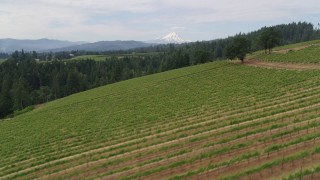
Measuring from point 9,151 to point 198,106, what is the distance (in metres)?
21.9

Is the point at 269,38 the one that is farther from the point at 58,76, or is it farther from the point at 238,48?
the point at 58,76

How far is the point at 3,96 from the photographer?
102062mm

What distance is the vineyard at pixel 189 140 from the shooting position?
16484mm

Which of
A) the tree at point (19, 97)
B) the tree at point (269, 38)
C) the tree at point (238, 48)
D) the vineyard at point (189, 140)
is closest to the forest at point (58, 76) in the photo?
the tree at point (19, 97)

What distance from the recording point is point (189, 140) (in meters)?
24.1

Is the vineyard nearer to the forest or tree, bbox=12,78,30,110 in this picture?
the forest

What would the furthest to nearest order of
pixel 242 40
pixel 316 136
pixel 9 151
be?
pixel 242 40
pixel 9 151
pixel 316 136

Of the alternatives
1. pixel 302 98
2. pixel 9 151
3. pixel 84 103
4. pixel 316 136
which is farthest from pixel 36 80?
pixel 316 136

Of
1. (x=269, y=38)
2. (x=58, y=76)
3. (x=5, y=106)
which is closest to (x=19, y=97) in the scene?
(x=5, y=106)

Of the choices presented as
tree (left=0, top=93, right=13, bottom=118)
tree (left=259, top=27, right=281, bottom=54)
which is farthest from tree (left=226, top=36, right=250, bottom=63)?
tree (left=0, top=93, right=13, bottom=118)

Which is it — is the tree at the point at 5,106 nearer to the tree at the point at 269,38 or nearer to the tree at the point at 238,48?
the tree at the point at 238,48

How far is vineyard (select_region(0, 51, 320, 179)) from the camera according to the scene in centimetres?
1648

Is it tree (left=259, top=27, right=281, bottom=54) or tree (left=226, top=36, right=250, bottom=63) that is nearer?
tree (left=226, top=36, right=250, bottom=63)

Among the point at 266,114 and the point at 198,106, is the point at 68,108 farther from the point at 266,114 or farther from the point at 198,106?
the point at 266,114
